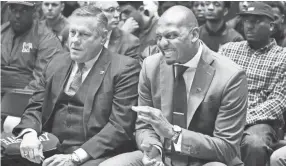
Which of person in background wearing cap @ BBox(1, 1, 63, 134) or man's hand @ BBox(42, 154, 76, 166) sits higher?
person in background wearing cap @ BBox(1, 1, 63, 134)

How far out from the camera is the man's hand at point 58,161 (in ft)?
10.8

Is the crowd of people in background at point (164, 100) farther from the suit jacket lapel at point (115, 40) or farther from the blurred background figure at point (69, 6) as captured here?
the blurred background figure at point (69, 6)

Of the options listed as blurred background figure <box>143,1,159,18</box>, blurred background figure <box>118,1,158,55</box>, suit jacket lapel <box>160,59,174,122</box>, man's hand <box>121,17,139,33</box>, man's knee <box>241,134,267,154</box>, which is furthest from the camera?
blurred background figure <box>143,1,159,18</box>

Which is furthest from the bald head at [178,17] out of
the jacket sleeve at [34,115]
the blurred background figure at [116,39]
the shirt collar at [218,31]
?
the shirt collar at [218,31]

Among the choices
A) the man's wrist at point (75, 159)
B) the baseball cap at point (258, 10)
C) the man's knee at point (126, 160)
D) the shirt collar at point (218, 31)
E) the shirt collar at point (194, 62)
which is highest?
the baseball cap at point (258, 10)

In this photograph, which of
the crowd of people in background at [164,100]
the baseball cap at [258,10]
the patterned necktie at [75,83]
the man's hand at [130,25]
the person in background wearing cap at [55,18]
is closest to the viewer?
the crowd of people in background at [164,100]

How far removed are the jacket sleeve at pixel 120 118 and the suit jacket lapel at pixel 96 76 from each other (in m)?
0.11

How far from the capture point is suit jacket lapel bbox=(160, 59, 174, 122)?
323 centimetres

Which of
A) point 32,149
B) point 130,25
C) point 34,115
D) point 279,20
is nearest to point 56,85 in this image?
point 34,115

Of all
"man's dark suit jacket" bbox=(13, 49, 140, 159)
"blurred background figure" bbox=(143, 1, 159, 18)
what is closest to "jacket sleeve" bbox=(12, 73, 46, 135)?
"man's dark suit jacket" bbox=(13, 49, 140, 159)

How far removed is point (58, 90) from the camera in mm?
3623

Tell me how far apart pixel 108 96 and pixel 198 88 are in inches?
24.7

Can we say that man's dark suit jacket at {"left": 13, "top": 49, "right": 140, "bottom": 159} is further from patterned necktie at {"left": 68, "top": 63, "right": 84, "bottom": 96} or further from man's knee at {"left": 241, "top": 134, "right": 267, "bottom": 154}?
man's knee at {"left": 241, "top": 134, "right": 267, "bottom": 154}

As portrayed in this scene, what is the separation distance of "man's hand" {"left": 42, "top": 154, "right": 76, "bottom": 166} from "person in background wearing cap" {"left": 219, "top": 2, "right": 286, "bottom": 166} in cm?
124
